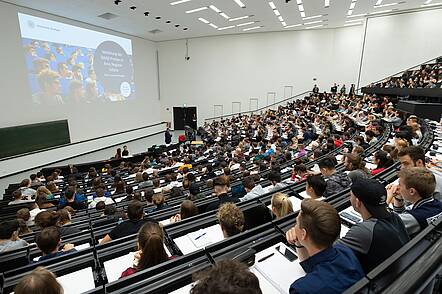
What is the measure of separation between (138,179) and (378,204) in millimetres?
6685

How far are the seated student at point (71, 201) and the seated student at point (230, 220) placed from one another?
4558mm

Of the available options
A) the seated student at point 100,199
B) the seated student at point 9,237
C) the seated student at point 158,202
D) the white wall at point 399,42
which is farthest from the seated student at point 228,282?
the white wall at point 399,42

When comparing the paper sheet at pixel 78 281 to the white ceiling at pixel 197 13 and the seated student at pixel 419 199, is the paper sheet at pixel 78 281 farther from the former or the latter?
the white ceiling at pixel 197 13

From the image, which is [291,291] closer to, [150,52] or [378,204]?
[378,204]

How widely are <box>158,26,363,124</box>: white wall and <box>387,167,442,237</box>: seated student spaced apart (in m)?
20.3

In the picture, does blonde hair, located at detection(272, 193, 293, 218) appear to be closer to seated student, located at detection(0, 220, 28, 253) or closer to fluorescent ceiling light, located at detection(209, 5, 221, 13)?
seated student, located at detection(0, 220, 28, 253)

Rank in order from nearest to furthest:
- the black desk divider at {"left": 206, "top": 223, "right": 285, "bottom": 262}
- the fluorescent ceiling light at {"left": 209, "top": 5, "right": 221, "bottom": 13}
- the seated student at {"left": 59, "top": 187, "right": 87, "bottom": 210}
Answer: the black desk divider at {"left": 206, "top": 223, "right": 285, "bottom": 262} < the seated student at {"left": 59, "top": 187, "right": 87, "bottom": 210} < the fluorescent ceiling light at {"left": 209, "top": 5, "right": 221, "bottom": 13}

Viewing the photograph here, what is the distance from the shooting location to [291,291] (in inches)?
51.3

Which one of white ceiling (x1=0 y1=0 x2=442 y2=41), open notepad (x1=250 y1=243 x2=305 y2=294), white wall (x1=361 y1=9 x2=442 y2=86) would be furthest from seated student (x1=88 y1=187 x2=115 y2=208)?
white wall (x1=361 y1=9 x2=442 y2=86)

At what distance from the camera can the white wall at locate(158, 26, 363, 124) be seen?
20.6m

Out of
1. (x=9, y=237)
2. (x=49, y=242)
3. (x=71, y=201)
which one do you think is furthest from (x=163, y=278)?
(x=71, y=201)

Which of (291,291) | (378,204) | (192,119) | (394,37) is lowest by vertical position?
(192,119)

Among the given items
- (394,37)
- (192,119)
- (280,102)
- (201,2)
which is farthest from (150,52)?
(394,37)

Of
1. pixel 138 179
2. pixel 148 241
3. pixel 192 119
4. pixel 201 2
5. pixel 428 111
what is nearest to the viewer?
pixel 148 241
